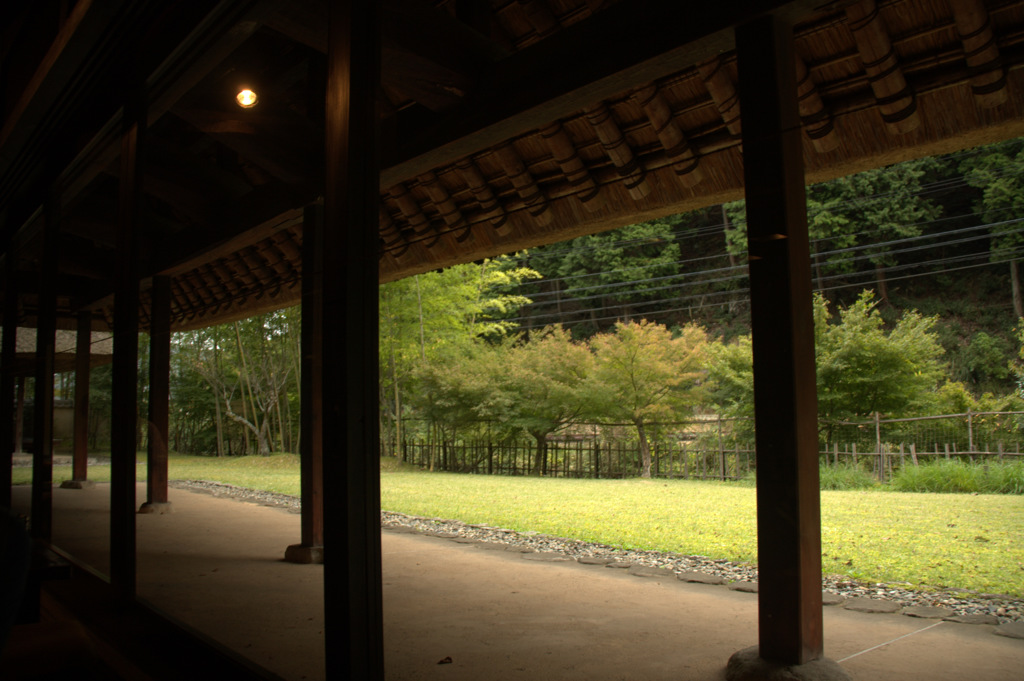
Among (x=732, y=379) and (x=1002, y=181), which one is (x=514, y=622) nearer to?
(x=1002, y=181)

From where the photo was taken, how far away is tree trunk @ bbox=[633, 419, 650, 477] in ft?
35.4

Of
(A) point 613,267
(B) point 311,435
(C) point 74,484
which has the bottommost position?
(C) point 74,484

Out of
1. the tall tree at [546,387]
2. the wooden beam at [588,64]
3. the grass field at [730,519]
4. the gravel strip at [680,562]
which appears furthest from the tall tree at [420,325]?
the wooden beam at [588,64]

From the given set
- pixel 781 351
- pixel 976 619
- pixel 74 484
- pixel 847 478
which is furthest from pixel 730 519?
pixel 74 484

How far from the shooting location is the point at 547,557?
3949 millimetres

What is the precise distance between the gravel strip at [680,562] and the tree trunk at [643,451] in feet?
17.7

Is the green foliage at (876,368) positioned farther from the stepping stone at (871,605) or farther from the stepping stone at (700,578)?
the stepping stone at (871,605)

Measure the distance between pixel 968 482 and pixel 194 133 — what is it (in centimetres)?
639

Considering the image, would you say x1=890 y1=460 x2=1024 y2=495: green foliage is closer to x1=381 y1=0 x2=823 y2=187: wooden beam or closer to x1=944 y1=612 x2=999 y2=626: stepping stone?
x1=944 y1=612 x2=999 y2=626: stepping stone

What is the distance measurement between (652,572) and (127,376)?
268 centimetres

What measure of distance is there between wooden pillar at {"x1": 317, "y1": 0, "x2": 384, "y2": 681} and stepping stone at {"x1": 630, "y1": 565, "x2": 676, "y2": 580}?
2.25 metres

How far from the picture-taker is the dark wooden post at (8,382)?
406 centimetres

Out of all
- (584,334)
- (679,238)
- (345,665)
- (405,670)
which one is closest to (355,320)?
(345,665)

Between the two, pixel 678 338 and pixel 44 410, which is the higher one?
pixel 678 338
